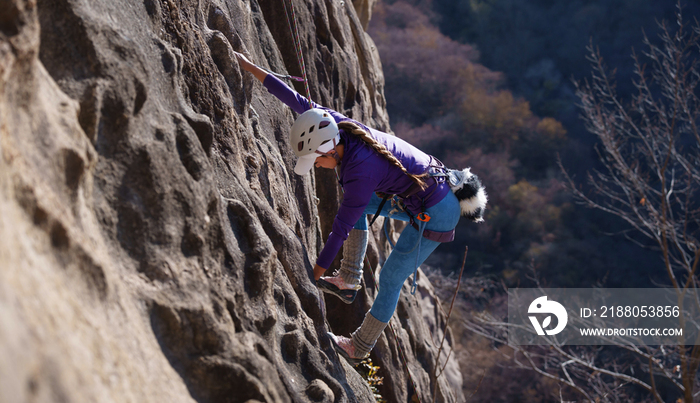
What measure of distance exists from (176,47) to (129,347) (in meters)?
2.00

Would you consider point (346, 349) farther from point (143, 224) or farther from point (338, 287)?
point (143, 224)

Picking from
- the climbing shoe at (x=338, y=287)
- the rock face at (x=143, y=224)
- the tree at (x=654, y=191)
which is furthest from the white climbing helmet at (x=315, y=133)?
the tree at (x=654, y=191)

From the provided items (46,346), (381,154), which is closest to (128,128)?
(46,346)

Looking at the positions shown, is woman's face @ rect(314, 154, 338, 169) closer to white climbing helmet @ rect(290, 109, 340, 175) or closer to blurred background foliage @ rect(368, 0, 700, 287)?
white climbing helmet @ rect(290, 109, 340, 175)

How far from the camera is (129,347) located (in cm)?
206

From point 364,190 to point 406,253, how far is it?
763 mm

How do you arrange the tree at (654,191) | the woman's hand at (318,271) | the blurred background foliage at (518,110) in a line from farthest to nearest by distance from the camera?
the blurred background foliage at (518,110), the tree at (654,191), the woman's hand at (318,271)

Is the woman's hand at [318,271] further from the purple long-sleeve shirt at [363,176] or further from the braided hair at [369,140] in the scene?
the braided hair at [369,140]

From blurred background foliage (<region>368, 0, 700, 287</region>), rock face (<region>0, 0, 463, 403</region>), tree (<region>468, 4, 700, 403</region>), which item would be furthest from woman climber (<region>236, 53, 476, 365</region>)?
blurred background foliage (<region>368, 0, 700, 287</region>)

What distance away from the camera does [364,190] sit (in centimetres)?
358

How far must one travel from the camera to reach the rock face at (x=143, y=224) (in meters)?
1.71

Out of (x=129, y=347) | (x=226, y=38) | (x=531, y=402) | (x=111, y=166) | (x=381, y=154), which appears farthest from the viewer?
(x=531, y=402)

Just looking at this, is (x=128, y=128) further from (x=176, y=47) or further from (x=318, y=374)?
(x=318, y=374)

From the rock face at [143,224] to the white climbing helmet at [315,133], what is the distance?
431mm
